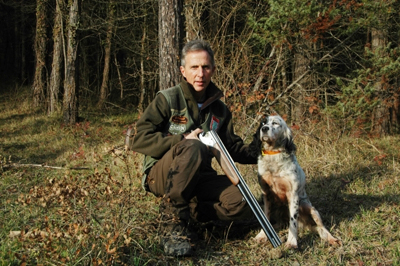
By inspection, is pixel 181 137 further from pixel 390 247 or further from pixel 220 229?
pixel 390 247

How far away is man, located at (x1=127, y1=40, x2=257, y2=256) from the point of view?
9.70 ft

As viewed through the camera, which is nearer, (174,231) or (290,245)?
(174,231)

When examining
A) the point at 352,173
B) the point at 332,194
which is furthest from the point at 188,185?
the point at 352,173

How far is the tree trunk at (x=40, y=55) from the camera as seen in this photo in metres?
13.2

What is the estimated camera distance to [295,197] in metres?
3.40

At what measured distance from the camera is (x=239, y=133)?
6742mm

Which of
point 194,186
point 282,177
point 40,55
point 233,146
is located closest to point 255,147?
point 233,146

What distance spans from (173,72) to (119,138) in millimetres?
4030

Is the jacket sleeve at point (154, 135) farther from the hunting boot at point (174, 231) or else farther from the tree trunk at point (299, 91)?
the tree trunk at point (299, 91)

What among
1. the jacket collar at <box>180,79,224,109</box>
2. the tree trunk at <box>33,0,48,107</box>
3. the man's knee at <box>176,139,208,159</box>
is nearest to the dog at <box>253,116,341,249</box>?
the jacket collar at <box>180,79,224,109</box>

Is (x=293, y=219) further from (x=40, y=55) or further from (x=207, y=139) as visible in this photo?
(x=40, y=55)

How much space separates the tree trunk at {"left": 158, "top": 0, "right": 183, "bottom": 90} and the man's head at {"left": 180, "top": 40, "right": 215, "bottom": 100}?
2.72 m

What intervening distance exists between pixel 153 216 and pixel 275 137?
1320 mm

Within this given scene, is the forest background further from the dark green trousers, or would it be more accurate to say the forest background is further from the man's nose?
the man's nose
